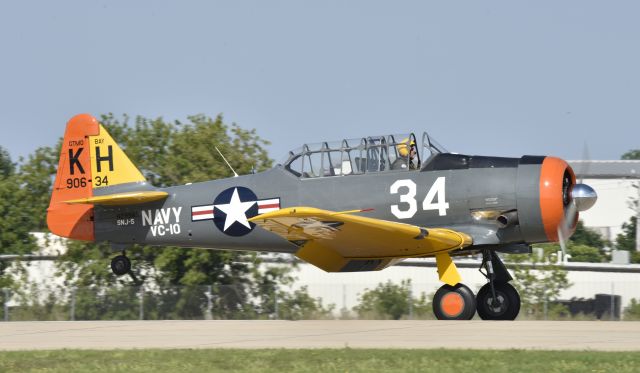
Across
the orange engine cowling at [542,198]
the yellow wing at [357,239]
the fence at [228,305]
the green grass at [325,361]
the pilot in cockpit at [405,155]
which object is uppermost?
the pilot in cockpit at [405,155]

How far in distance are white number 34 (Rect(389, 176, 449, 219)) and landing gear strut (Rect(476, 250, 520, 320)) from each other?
109cm

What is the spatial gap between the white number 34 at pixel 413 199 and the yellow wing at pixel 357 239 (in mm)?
447

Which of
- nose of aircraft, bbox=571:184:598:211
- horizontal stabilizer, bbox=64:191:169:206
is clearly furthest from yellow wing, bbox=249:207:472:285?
horizontal stabilizer, bbox=64:191:169:206

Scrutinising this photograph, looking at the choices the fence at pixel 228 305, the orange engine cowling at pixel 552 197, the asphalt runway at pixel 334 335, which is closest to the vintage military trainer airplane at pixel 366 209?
the orange engine cowling at pixel 552 197

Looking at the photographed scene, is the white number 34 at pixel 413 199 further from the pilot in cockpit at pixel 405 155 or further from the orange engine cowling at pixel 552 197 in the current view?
the orange engine cowling at pixel 552 197

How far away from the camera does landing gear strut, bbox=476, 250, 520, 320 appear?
15.3 m

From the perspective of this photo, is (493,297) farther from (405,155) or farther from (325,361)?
(325,361)

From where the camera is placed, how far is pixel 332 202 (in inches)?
620

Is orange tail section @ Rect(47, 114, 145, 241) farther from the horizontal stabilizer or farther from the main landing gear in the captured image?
the main landing gear

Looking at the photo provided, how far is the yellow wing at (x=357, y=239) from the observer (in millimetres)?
13602

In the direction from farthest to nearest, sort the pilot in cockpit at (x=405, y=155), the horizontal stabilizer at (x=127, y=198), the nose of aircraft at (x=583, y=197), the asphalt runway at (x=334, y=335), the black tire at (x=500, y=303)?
the horizontal stabilizer at (x=127, y=198)
the pilot in cockpit at (x=405, y=155)
the black tire at (x=500, y=303)
the nose of aircraft at (x=583, y=197)
the asphalt runway at (x=334, y=335)

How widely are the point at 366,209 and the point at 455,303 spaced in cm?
212

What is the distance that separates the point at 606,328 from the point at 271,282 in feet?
44.8

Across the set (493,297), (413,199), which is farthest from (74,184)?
(493,297)
